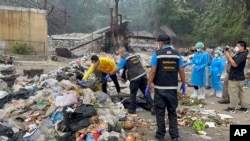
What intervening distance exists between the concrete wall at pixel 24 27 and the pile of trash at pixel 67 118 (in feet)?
51.0

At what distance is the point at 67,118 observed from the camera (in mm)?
6000

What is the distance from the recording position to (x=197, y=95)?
10172 millimetres

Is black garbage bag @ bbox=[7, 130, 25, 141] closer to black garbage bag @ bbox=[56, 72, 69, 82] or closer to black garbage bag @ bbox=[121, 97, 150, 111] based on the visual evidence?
black garbage bag @ bbox=[121, 97, 150, 111]

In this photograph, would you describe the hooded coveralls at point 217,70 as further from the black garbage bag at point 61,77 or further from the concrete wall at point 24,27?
the concrete wall at point 24,27

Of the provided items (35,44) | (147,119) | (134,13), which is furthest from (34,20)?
(134,13)

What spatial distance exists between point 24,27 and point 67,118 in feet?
60.7

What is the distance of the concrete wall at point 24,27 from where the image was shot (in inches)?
904

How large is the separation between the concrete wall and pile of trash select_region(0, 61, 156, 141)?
15.5 metres

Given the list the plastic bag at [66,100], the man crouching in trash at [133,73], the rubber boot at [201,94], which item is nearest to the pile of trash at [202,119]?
the man crouching in trash at [133,73]

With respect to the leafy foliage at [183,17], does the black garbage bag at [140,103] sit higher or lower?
lower

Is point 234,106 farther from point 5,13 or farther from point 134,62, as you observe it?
point 5,13

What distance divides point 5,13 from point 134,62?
17.6 meters

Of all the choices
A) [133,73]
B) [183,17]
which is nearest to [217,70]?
[133,73]

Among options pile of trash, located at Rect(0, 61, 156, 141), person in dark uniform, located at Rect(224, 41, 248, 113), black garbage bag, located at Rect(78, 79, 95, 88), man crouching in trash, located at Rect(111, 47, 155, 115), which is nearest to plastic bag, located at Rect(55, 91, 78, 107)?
pile of trash, located at Rect(0, 61, 156, 141)
